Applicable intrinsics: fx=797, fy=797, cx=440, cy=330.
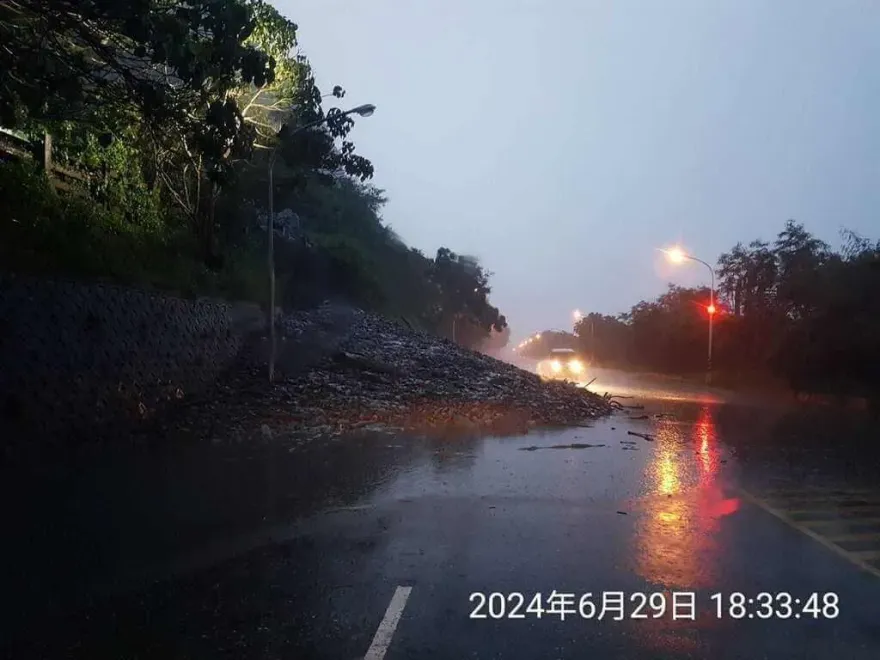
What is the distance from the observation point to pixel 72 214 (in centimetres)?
1597

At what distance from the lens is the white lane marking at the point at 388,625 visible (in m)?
4.92

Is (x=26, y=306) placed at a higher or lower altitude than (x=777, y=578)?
higher

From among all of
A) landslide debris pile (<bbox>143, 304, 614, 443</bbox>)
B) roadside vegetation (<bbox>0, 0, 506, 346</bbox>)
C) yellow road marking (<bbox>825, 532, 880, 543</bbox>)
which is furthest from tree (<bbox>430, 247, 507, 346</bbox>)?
yellow road marking (<bbox>825, 532, 880, 543</bbox>)

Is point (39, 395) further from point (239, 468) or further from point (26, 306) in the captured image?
point (239, 468)

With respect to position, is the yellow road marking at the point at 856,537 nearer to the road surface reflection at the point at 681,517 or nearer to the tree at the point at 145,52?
the road surface reflection at the point at 681,517

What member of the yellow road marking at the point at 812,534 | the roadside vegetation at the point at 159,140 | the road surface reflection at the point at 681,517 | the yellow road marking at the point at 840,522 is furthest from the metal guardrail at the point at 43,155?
the yellow road marking at the point at 840,522

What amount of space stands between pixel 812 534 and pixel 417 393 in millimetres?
14193

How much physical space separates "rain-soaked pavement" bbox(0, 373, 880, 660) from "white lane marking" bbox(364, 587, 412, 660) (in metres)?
0.02

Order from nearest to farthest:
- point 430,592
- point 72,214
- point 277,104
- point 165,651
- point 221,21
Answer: point 165,651 → point 430,592 → point 221,21 → point 72,214 → point 277,104

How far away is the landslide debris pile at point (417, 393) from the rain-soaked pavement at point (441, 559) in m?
5.11

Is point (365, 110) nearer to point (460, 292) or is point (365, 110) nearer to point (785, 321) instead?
point (785, 321)

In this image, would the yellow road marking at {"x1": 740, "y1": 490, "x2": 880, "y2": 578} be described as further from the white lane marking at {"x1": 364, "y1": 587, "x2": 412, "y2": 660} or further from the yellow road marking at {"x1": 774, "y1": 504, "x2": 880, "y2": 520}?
the white lane marking at {"x1": 364, "y1": 587, "x2": 412, "y2": 660}

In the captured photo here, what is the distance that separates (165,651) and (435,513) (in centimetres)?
429

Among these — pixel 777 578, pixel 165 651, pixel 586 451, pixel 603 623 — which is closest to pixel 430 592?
pixel 603 623
